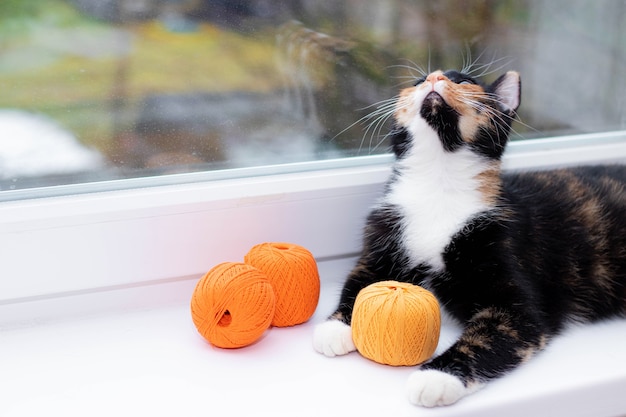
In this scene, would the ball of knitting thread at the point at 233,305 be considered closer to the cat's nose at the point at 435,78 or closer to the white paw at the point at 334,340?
the white paw at the point at 334,340

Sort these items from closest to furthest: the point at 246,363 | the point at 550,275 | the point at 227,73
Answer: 1. the point at 246,363
2. the point at 550,275
3. the point at 227,73

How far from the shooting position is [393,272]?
0.98 m

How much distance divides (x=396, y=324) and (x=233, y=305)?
206 millimetres

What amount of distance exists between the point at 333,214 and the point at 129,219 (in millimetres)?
336

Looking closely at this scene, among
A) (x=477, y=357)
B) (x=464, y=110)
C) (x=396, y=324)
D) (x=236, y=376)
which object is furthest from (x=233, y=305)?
(x=464, y=110)

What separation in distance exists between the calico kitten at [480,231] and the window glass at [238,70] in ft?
0.59

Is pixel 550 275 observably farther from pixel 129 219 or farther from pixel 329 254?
pixel 129 219

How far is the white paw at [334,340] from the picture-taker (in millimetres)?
838

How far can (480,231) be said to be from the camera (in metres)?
0.92

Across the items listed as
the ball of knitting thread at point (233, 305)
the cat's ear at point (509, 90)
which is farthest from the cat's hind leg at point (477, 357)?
the cat's ear at point (509, 90)

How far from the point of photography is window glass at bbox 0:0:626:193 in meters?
0.96

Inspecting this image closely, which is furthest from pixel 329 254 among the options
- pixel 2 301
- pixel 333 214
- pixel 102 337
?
pixel 2 301

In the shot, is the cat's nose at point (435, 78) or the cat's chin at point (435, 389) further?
the cat's nose at point (435, 78)

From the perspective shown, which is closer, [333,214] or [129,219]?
[129,219]
